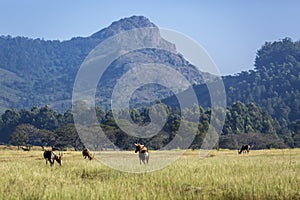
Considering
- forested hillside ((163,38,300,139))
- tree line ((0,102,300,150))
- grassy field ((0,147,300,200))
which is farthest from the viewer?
forested hillside ((163,38,300,139))

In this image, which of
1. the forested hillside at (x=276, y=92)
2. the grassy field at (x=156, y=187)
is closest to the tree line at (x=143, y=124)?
the forested hillside at (x=276, y=92)

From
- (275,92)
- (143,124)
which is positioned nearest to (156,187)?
(143,124)

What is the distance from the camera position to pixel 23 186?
48.2 ft

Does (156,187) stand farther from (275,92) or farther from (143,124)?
(275,92)

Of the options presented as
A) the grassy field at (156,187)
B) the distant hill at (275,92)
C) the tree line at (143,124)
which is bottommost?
the grassy field at (156,187)

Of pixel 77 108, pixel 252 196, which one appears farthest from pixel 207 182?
pixel 77 108

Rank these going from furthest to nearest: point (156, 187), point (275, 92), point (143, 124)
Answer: point (275, 92) < point (143, 124) < point (156, 187)

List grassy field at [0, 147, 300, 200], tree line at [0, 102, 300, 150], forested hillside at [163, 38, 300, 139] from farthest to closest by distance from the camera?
forested hillside at [163, 38, 300, 139]
tree line at [0, 102, 300, 150]
grassy field at [0, 147, 300, 200]

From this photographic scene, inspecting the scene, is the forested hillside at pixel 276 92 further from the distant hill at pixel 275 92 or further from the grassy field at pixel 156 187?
the grassy field at pixel 156 187

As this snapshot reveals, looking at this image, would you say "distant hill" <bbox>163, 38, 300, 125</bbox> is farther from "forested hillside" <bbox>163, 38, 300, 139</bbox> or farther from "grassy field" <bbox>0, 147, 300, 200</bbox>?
"grassy field" <bbox>0, 147, 300, 200</bbox>

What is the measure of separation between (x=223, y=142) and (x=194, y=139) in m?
10.3

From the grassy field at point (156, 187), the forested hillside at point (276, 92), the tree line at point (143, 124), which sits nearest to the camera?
the grassy field at point (156, 187)

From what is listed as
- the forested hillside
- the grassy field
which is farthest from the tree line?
the grassy field

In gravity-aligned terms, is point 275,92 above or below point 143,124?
above
